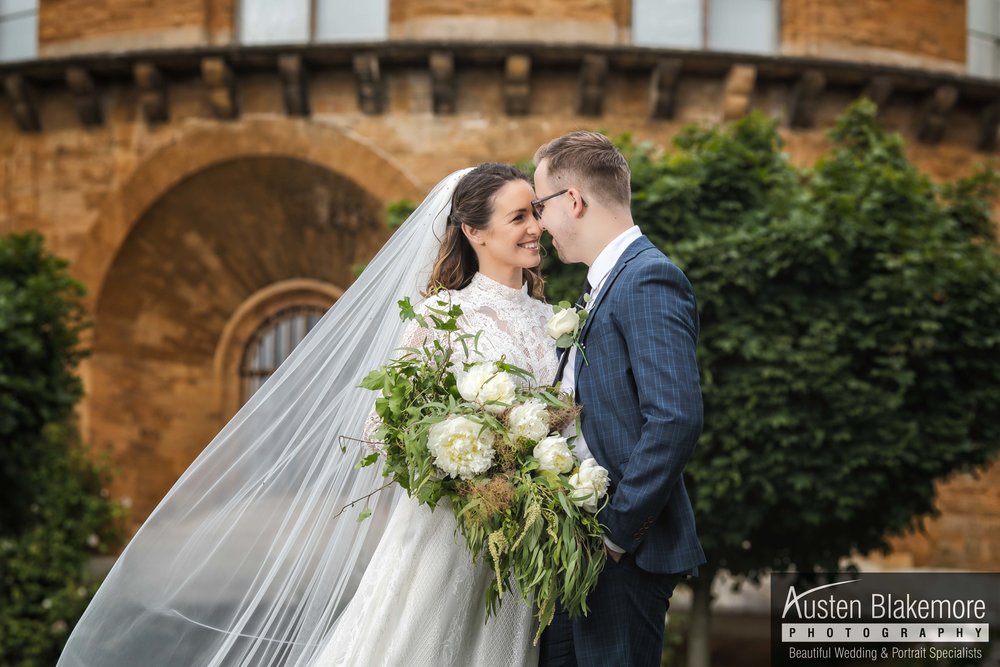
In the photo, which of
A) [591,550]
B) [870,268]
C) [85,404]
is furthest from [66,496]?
[591,550]

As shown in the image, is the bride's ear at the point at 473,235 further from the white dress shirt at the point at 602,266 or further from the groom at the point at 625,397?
the white dress shirt at the point at 602,266

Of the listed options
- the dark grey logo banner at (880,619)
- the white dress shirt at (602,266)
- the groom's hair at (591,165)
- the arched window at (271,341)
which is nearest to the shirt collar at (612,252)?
the white dress shirt at (602,266)

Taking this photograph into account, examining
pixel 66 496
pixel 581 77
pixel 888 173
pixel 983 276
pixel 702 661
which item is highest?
pixel 581 77

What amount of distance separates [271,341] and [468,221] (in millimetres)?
11856

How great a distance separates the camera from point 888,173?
920 centimetres

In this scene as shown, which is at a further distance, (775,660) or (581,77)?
(581,77)

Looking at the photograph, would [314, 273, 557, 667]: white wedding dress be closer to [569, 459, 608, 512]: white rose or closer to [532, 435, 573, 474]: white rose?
[532, 435, 573, 474]: white rose

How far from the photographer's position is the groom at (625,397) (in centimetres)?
316

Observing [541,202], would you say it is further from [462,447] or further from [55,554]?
[55,554]

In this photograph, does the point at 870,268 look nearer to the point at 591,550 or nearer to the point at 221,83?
the point at 591,550

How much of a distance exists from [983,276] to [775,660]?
16.1 feet

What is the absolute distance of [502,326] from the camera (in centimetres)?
403

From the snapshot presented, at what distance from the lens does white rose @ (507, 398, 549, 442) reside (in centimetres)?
338

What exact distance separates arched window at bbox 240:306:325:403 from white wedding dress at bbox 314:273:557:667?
1193cm
